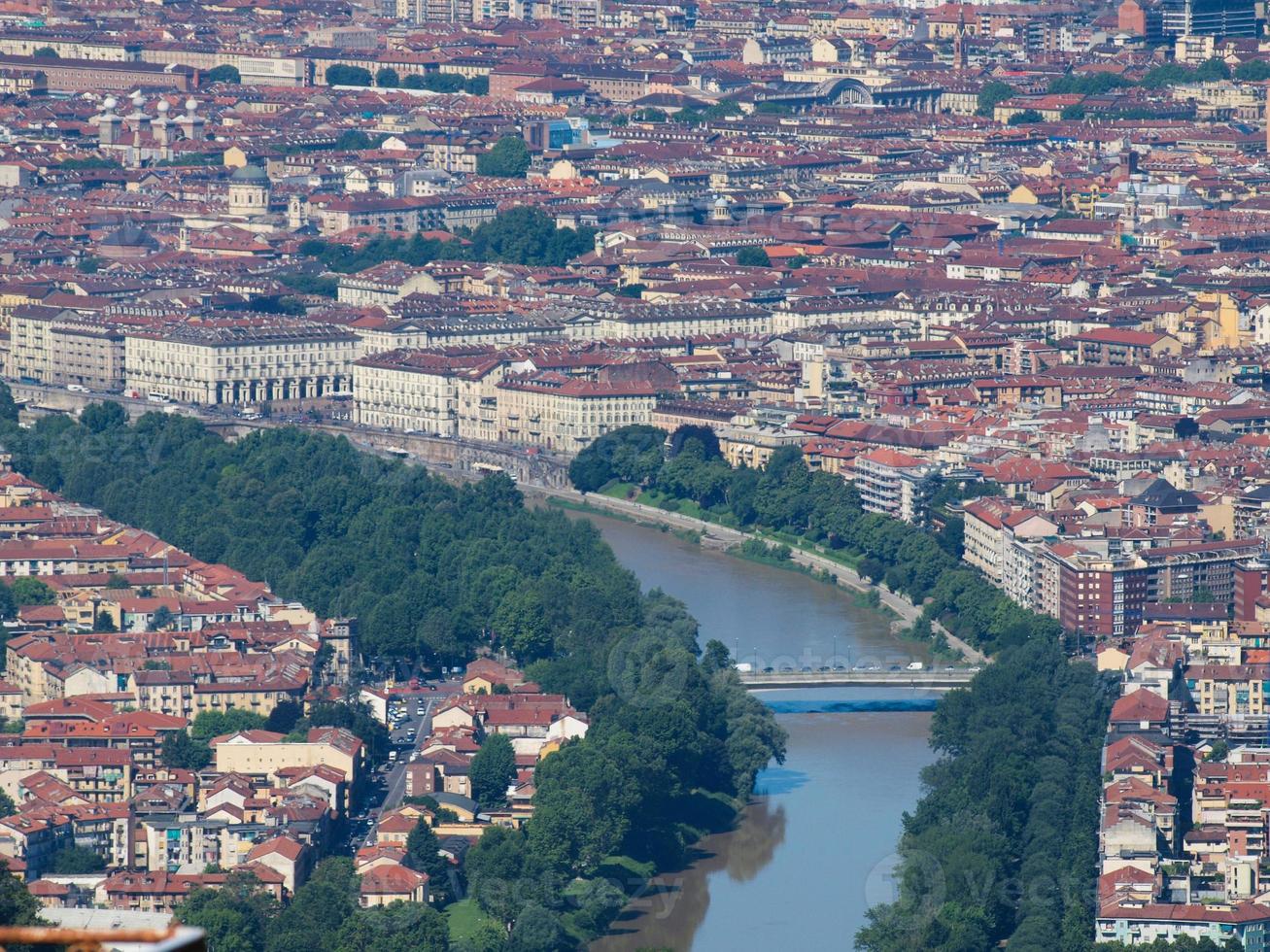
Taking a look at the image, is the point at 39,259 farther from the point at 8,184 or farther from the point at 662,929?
the point at 662,929

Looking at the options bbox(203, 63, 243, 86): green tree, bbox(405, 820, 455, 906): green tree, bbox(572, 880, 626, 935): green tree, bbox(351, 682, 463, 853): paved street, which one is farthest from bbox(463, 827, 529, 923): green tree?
bbox(203, 63, 243, 86): green tree

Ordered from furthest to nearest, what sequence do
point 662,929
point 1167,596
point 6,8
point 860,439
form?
point 6,8 < point 860,439 < point 1167,596 < point 662,929

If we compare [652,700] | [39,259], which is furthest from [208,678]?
[39,259]

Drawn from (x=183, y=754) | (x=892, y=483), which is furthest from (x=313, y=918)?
(x=892, y=483)

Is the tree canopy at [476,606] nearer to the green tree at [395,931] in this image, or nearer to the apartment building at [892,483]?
the green tree at [395,931]

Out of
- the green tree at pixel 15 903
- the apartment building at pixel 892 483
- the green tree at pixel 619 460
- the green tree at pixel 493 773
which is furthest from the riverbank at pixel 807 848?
the green tree at pixel 619 460
